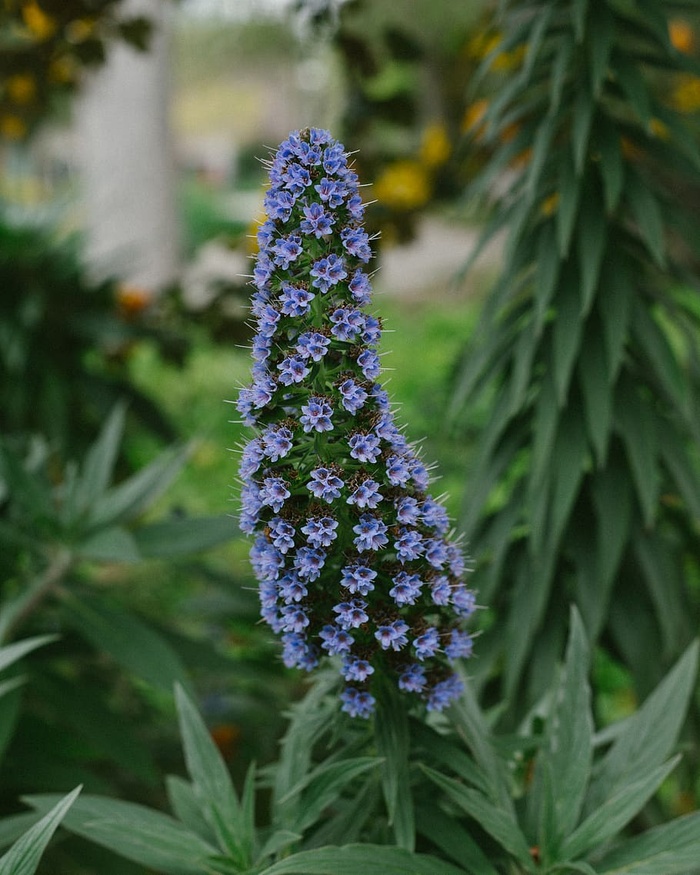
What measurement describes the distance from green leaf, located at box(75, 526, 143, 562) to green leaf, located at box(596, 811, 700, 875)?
1.17 m

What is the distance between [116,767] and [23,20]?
250 cm

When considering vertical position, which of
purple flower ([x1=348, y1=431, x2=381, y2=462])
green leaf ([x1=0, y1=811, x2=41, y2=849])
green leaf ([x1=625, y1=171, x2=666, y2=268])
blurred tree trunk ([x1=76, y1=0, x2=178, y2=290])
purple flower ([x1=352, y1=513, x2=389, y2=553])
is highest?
blurred tree trunk ([x1=76, y1=0, x2=178, y2=290])

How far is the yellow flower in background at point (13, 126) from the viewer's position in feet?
12.0

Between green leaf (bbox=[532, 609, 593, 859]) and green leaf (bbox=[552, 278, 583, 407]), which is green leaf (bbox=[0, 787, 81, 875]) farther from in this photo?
green leaf (bbox=[552, 278, 583, 407])

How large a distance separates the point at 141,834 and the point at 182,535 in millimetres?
1070

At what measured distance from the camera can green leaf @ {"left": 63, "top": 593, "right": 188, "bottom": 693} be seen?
226 centimetres

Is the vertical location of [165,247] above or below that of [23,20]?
above

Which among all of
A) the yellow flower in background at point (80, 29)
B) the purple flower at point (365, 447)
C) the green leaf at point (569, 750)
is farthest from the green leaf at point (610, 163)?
the yellow flower in background at point (80, 29)

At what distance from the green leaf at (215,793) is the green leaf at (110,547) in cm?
56

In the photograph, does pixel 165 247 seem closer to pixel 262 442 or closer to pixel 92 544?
pixel 92 544

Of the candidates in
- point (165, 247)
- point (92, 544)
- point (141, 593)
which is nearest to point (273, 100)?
point (165, 247)

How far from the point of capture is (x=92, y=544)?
7.60 ft

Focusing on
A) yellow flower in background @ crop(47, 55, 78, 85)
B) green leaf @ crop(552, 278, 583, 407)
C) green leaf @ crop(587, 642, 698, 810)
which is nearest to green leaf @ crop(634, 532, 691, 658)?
green leaf @ crop(552, 278, 583, 407)

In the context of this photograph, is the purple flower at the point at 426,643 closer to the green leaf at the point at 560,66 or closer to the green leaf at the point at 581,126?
the green leaf at the point at 581,126
